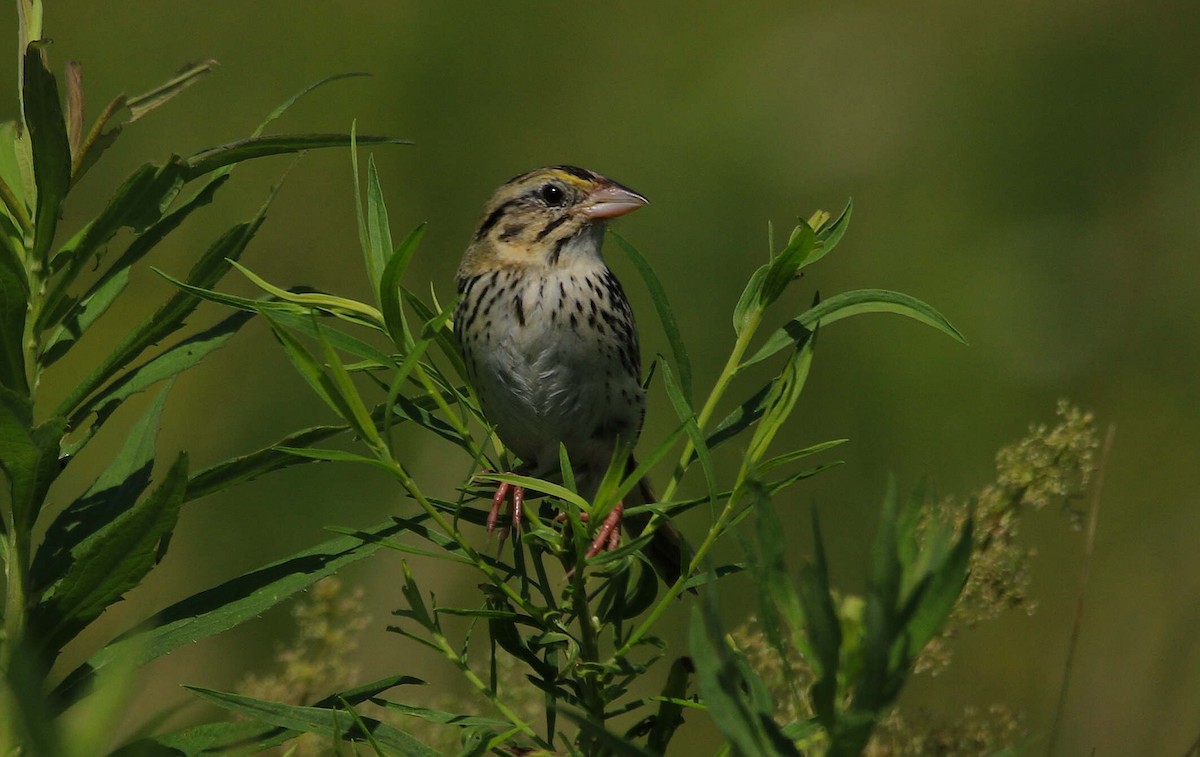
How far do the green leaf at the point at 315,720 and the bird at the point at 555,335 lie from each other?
94 cm

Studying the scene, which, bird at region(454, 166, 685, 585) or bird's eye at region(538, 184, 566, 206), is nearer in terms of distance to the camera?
bird at region(454, 166, 685, 585)

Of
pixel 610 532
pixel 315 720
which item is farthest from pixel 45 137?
pixel 610 532

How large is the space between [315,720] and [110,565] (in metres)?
0.21

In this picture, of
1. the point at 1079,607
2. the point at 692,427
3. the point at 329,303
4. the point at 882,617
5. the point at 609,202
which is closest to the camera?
the point at 882,617

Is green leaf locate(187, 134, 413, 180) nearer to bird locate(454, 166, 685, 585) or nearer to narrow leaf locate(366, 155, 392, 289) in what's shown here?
narrow leaf locate(366, 155, 392, 289)

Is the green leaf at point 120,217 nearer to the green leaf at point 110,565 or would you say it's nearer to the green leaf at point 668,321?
the green leaf at point 110,565

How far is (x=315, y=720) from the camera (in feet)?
3.53

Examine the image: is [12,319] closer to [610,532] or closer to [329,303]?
[329,303]

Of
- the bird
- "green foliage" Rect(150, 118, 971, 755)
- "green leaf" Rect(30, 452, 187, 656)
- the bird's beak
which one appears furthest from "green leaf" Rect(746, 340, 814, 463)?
the bird's beak

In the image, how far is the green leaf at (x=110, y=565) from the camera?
3.56 ft

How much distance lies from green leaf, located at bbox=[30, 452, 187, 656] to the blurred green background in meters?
1.78

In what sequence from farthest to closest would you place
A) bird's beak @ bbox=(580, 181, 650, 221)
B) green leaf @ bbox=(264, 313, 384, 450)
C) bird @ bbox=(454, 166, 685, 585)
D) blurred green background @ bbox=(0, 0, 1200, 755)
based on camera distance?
blurred green background @ bbox=(0, 0, 1200, 755) < bird's beak @ bbox=(580, 181, 650, 221) < bird @ bbox=(454, 166, 685, 585) < green leaf @ bbox=(264, 313, 384, 450)

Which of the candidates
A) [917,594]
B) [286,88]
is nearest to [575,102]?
[286,88]

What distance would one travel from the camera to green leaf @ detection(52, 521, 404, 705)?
1.22 meters
